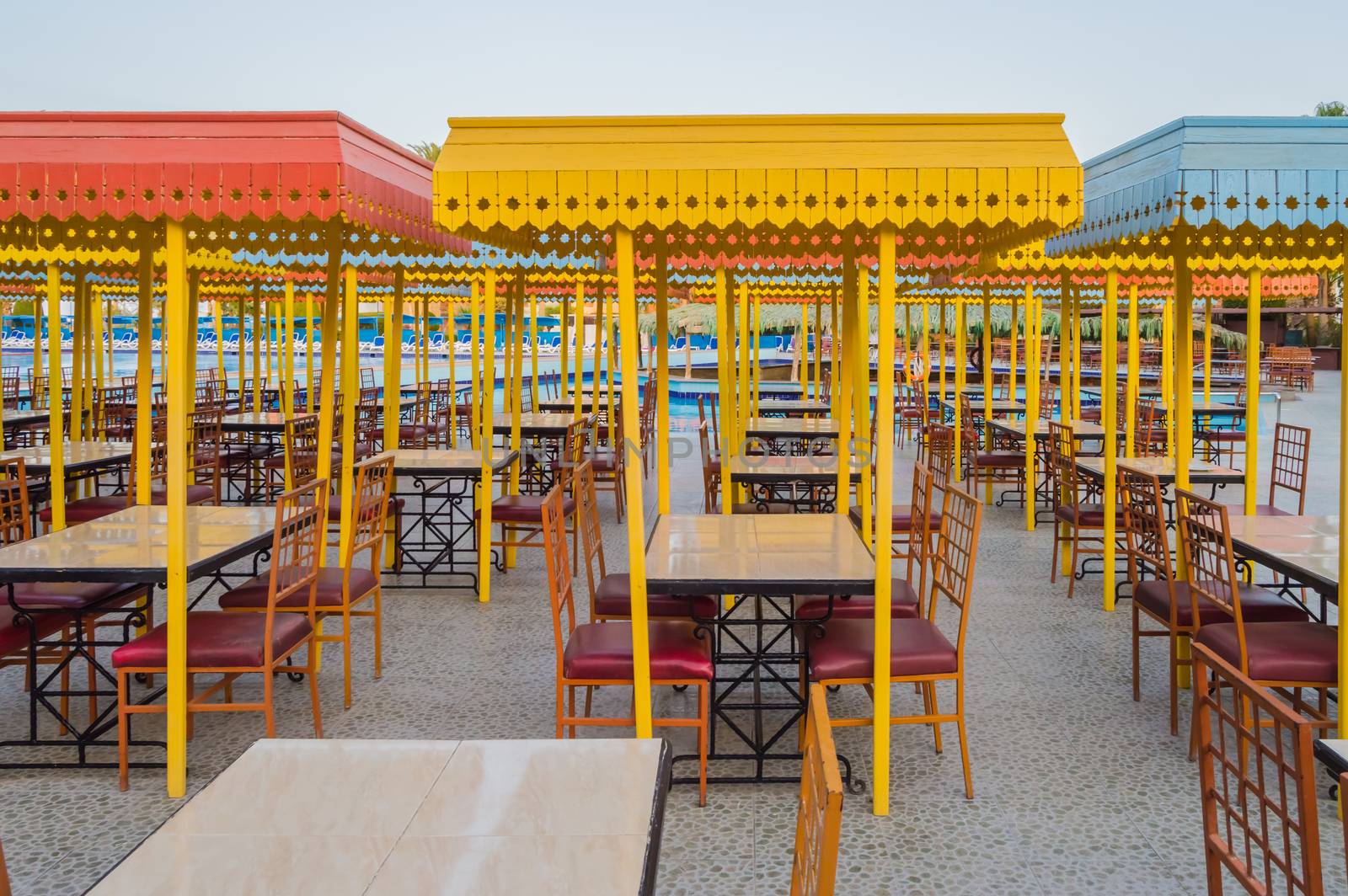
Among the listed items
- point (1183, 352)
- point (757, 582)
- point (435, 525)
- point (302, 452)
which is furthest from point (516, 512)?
point (1183, 352)

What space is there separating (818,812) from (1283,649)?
2802 mm

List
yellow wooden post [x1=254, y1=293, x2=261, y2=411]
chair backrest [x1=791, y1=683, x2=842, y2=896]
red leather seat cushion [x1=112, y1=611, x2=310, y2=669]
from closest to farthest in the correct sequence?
chair backrest [x1=791, y1=683, x2=842, y2=896]
red leather seat cushion [x1=112, y1=611, x2=310, y2=669]
yellow wooden post [x1=254, y1=293, x2=261, y2=411]

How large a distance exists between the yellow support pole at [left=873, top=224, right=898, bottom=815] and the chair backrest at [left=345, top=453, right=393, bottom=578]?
2383 mm

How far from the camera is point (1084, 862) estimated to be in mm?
3025

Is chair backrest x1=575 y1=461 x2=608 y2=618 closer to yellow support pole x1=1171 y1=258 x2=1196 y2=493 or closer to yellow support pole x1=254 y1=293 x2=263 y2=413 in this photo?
yellow support pole x1=1171 y1=258 x2=1196 y2=493

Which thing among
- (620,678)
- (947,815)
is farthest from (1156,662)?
(620,678)

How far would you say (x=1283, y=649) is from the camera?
138 inches

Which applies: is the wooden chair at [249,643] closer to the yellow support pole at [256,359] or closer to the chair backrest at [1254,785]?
the chair backrest at [1254,785]

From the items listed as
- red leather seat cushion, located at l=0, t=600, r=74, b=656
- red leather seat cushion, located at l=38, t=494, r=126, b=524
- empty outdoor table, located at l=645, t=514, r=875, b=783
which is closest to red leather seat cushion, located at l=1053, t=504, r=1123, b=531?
empty outdoor table, located at l=645, t=514, r=875, b=783

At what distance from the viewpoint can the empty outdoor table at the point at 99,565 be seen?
11.7 ft

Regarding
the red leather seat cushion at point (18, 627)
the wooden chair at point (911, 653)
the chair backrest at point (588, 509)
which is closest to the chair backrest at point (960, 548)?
the wooden chair at point (911, 653)

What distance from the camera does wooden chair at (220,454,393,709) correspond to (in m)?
4.30

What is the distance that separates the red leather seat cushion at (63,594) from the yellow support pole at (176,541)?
484 millimetres

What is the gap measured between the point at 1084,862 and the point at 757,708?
3.81ft
